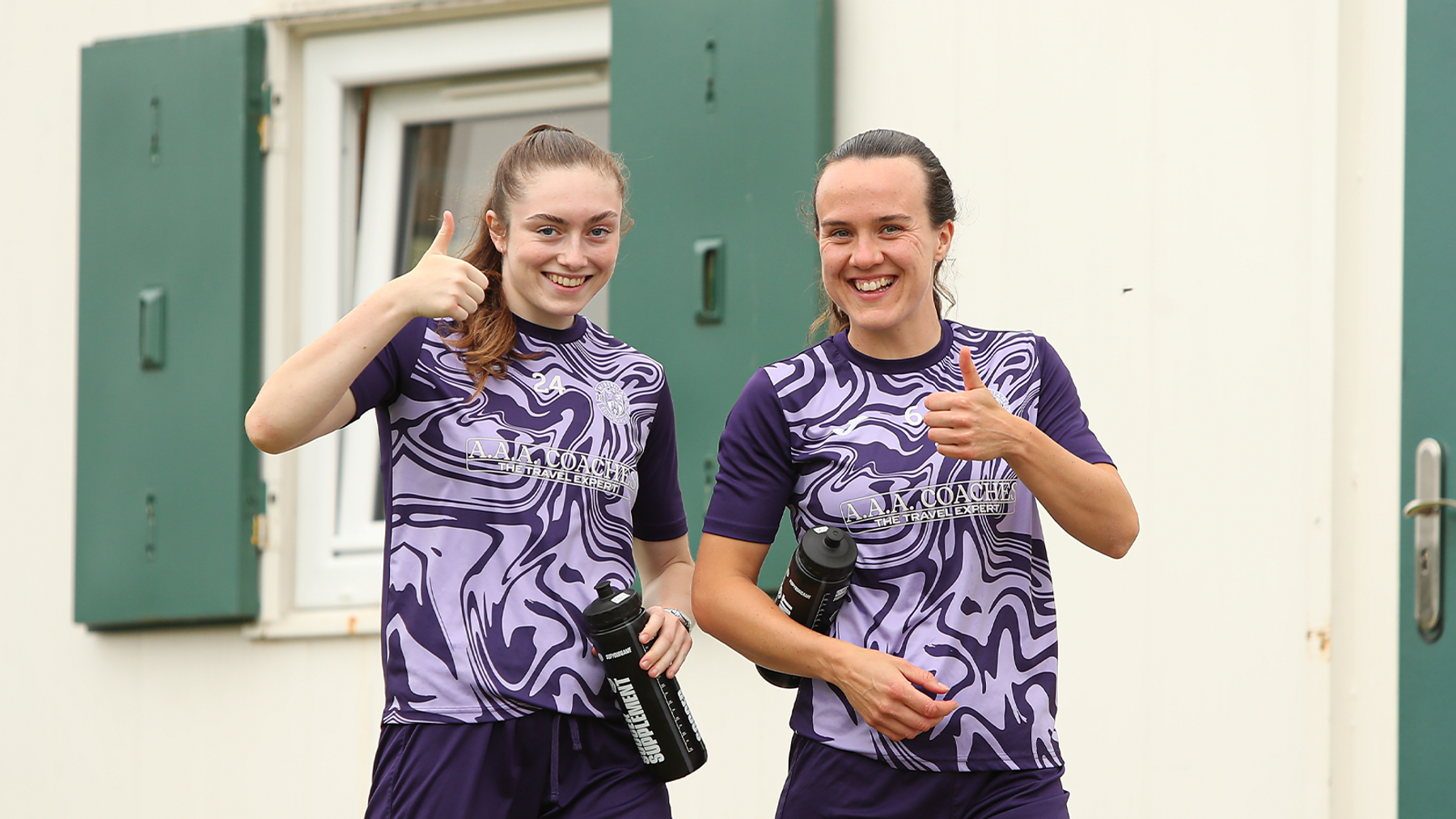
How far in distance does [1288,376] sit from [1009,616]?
1.64 meters

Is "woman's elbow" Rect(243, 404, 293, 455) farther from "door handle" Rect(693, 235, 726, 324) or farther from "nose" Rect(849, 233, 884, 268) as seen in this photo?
"door handle" Rect(693, 235, 726, 324)

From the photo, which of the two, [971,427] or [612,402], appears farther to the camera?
[612,402]

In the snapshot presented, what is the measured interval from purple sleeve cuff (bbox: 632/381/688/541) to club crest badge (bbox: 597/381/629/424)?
0.32 ft

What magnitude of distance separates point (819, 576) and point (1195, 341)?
71.6 inches

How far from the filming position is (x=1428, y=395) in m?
2.86

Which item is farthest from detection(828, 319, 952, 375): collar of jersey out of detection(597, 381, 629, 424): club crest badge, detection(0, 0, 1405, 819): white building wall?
detection(0, 0, 1405, 819): white building wall

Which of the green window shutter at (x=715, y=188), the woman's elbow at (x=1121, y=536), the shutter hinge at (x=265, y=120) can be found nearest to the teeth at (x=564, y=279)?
the woman's elbow at (x=1121, y=536)

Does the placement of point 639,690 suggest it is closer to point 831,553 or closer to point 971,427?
point 831,553

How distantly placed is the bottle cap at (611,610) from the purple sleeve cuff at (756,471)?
0.18 metres

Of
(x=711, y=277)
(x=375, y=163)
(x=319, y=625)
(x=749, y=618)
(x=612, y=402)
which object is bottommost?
(x=319, y=625)

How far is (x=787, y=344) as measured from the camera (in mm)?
4141

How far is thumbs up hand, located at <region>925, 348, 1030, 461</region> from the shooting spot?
2.27 metres

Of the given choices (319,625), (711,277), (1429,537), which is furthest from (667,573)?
(319,625)

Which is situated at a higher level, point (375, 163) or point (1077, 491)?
point (375, 163)
